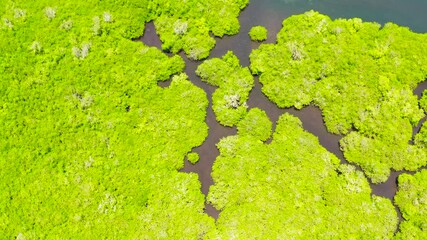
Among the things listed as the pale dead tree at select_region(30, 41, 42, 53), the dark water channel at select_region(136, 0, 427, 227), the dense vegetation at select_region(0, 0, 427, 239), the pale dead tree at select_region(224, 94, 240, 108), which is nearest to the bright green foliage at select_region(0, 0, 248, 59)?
the dense vegetation at select_region(0, 0, 427, 239)

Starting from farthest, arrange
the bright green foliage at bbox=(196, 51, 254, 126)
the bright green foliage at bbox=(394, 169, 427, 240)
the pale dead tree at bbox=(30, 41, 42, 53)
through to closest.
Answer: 1. the bright green foliage at bbox=(196, 51, 254, 126)
2. the pale dead tree at bbox=(30, 41, 42, 53)
3. the bright green foliage at bbox=(394, 169, 427, 240)

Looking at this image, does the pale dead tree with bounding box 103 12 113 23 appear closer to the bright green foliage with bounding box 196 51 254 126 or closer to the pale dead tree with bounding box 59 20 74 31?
the pale dead tree with bounding box 59 20 74 31

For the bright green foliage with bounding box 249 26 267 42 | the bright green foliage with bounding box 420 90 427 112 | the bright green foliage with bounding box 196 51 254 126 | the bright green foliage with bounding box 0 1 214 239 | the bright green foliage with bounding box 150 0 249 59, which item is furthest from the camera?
the bright green foliage with bounding box 249 26 267 42

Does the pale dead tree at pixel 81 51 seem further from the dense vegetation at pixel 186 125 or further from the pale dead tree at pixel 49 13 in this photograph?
the pale dead tree at pixel 49 13

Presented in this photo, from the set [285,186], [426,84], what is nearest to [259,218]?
[285,186]

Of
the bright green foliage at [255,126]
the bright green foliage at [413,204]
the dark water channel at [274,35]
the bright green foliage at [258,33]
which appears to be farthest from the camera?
the bright green foliage at [258,33]

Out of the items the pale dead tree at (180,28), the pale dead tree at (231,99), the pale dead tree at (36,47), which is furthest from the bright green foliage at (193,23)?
the pale dead tree at (36,47)
